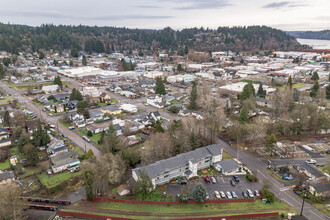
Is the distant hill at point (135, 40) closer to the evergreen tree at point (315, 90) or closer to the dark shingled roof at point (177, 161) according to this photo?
the evergreen tree at point (315, 90)

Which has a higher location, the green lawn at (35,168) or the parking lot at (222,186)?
the green lawn at (35,168)

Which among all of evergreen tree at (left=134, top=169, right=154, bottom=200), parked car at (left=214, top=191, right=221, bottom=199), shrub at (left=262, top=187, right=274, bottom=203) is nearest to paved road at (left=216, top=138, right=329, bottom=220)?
shrub at (left=262, top=187, right=274, bottom=203)

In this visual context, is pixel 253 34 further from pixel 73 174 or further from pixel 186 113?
pixel 73 174

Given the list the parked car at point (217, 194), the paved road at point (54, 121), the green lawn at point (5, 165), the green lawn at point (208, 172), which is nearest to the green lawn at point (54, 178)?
the paved road at point (54, 121)

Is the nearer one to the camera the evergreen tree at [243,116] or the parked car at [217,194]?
the parked car at [217,194]

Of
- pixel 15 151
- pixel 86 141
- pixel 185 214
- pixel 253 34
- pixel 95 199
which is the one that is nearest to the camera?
pixel 185 214

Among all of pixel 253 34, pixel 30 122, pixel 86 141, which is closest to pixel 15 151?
pixel 30 122
